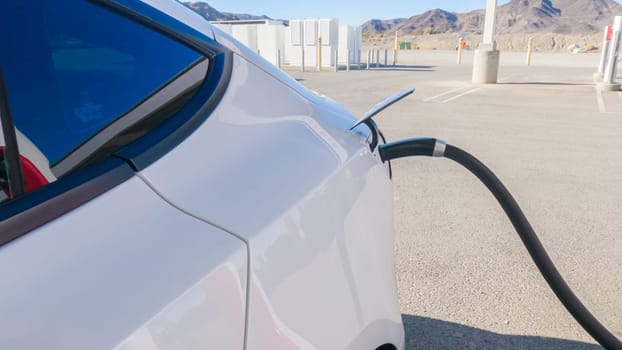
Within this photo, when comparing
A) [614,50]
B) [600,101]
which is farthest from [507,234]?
[614,50]

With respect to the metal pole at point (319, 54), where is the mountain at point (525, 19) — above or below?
below

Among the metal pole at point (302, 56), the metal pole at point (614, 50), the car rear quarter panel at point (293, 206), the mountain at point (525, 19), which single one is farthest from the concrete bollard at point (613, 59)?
the mountain at point (525, 19)

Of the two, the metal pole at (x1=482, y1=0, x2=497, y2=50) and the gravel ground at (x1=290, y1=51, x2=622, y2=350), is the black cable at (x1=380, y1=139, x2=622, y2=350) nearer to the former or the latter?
the gravel ground at (x1=290, y1=51, x2=622, y2=350)

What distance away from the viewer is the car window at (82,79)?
1.08m

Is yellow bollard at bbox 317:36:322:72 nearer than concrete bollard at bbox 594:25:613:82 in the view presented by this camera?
No

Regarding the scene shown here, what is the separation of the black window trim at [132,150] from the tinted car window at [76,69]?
0.03 metres

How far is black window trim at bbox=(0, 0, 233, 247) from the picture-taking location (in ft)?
2.83

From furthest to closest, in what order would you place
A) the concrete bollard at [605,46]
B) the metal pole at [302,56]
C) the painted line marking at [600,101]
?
the metal pole at [302,56] < the concrete bollard at [605,46] < the painted line marking at [600,101]

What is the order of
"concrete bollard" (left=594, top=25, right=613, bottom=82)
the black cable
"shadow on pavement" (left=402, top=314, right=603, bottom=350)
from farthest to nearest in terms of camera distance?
"concrete bollard" (left=594, top=25, right=613, bottom=82) < "shadow on pavement" (left=402, top=314, right=603, bottom=350) < the black cable

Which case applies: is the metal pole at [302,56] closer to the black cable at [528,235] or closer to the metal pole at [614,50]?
the metal pole at [614,50]

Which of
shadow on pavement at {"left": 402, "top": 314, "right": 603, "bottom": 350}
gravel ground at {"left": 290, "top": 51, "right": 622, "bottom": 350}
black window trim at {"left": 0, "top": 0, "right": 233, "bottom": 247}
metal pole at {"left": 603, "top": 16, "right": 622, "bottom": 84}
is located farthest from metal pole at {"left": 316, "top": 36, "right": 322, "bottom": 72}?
black window trim at {"left": 0, "top": 0, "right": 233, "bottom": 247}

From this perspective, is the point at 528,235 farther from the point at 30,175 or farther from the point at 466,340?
the point at 30,175

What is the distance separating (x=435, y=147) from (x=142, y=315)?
135cm

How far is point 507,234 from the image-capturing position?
156 inches
